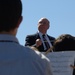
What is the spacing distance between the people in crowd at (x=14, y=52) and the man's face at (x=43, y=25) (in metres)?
3.53

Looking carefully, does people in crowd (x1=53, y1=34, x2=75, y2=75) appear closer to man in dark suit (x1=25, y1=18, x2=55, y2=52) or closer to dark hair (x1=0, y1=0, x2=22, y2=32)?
dark hair (x1=0, y1=0, x2=22, y2=32)

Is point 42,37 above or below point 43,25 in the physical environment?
A: below

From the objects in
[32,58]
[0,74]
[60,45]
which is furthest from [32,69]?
[60,45]

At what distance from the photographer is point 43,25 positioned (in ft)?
18.3

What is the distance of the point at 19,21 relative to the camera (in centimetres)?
191

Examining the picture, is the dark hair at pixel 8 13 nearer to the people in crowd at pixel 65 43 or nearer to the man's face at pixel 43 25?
the people in crowd at pixel 65 43

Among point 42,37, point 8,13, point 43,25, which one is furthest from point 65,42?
point 43,25

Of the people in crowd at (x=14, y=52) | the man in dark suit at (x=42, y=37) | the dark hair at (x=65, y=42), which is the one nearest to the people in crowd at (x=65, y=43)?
the dark hair at (x=65, y=42)

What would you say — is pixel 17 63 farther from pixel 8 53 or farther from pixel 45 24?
pixel 45 24

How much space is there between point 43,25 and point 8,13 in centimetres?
374

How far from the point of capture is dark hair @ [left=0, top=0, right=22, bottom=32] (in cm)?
184

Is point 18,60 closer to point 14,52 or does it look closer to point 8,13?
point 14,52

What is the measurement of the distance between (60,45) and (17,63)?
131 centimetres

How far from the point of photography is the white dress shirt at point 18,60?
5.75 ft
